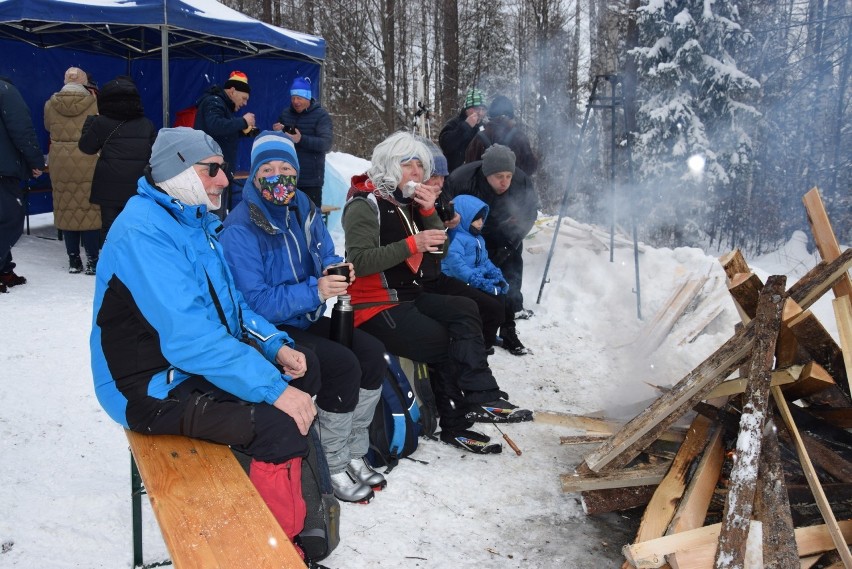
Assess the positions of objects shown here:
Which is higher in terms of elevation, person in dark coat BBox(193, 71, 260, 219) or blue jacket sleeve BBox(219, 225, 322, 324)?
person in dark coat BBox(193, 71, 260, 219)

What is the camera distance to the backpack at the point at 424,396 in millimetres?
3941

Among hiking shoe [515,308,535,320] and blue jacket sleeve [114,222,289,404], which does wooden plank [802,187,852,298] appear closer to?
blue jacket sleeve [114,222,289,404]

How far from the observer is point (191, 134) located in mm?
2574

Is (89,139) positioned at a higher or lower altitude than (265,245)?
higher

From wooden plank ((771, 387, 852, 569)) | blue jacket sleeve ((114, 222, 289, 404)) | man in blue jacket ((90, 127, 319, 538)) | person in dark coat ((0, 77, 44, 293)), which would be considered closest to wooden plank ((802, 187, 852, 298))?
wooden plank ((771, 387, 852, 569))

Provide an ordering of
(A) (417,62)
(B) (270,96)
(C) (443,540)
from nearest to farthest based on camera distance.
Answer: (C) (443,540) → (B) (270,96) → (A) (417,62)

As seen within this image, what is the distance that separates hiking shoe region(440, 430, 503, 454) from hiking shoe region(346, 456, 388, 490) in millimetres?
652

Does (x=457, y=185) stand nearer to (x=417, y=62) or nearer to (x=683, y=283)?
(x=683, y=283)

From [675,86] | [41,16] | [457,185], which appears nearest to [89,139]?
[41,16]

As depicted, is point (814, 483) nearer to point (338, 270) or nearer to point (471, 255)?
point (338, 270)

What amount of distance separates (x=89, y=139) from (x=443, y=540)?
17.9 ft

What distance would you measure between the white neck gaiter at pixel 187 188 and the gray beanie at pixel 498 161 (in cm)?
342

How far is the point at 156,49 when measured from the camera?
30.1 ft

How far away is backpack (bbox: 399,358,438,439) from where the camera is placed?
12.9 ft
